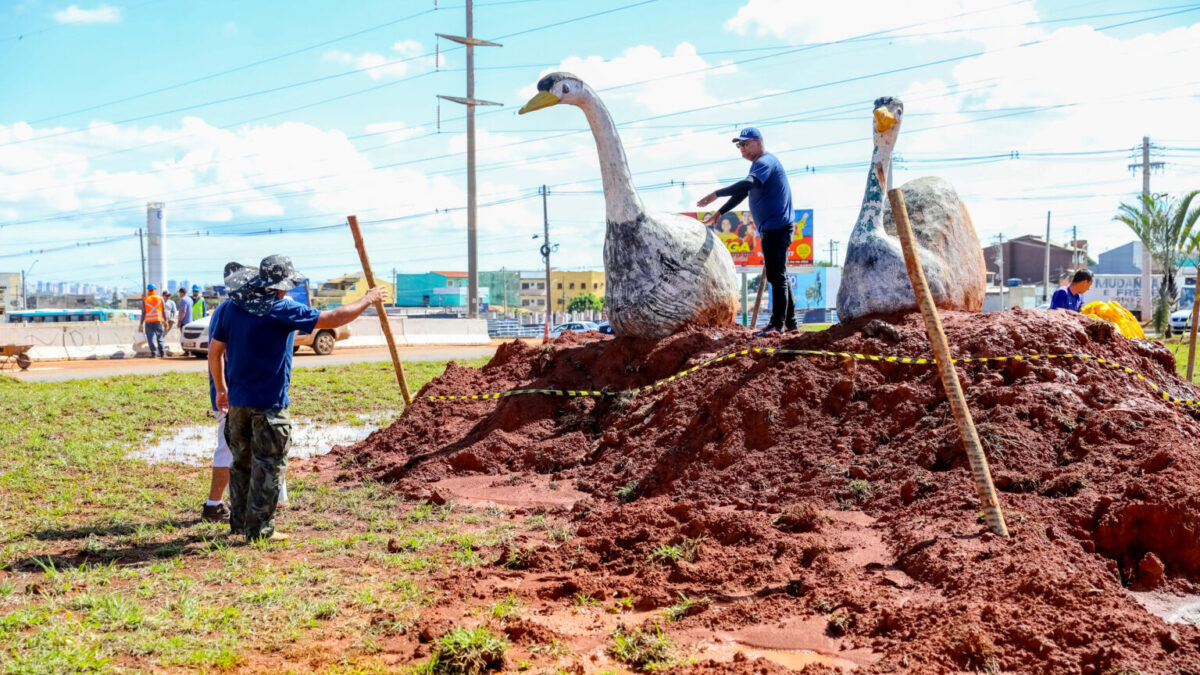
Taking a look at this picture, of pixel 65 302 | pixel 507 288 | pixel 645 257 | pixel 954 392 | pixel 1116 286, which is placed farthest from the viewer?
pixel 65 302

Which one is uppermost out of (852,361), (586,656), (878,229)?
(878,229)

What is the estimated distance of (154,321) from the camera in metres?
21.4

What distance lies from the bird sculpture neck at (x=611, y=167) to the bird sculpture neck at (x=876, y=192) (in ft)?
6.66

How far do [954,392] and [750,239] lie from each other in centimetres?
2712

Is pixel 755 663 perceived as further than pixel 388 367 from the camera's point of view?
No

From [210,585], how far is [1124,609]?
13.8 feet

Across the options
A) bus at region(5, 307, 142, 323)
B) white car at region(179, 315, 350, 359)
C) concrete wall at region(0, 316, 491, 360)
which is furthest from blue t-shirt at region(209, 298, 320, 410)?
bus at region(5, 307, 142, 323)

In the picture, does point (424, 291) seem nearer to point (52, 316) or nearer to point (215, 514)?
point (52, 316)

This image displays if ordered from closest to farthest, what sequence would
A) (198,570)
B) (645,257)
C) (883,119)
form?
(198,570), (883,119), (645,257)


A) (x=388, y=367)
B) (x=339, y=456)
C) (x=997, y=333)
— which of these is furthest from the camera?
(x=388, y=367)

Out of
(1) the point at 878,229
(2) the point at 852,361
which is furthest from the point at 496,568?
(1) the point at 878,229

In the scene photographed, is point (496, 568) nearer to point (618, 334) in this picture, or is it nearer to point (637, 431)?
point (637, 431)

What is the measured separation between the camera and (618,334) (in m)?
9.02

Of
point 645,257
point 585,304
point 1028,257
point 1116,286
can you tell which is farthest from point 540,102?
point 585,304
